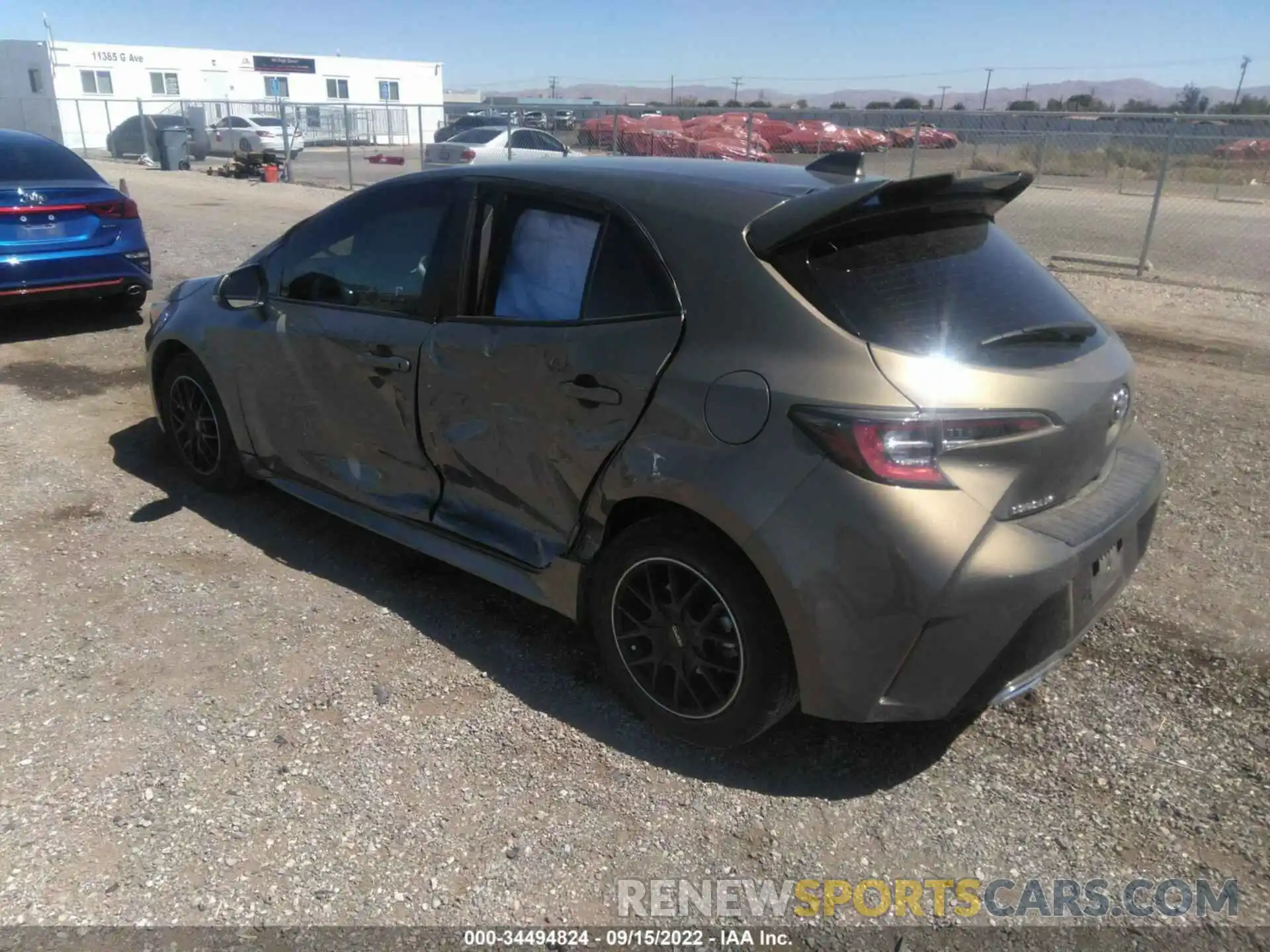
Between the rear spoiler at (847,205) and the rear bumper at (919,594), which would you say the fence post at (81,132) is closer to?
the rear spoiler at (847,205)

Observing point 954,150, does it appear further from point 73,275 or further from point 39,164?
point 73,275

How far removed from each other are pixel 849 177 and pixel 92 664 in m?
3.24

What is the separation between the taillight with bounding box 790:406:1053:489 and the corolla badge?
65 centimetres

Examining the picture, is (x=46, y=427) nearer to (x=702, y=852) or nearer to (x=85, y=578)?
(x=85, y=578)

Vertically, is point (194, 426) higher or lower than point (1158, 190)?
lower

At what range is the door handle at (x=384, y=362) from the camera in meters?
3.70

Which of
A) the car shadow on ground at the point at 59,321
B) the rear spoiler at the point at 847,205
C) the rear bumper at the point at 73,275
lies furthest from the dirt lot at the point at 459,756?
the car shadow on ground at the point at 59,321

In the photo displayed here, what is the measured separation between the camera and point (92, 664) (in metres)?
3.51

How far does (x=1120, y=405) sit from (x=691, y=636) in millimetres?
1521

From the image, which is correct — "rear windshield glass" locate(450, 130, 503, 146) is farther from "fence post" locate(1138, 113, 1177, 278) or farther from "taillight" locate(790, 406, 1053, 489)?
"taillight" locate(790, 406, 1053, 489)

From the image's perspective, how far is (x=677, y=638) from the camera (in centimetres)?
302

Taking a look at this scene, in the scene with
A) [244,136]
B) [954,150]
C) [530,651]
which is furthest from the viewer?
[244,136]

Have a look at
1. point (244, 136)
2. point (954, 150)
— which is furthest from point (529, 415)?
point (244, 136)

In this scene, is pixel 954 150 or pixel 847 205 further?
pixel 954 150
